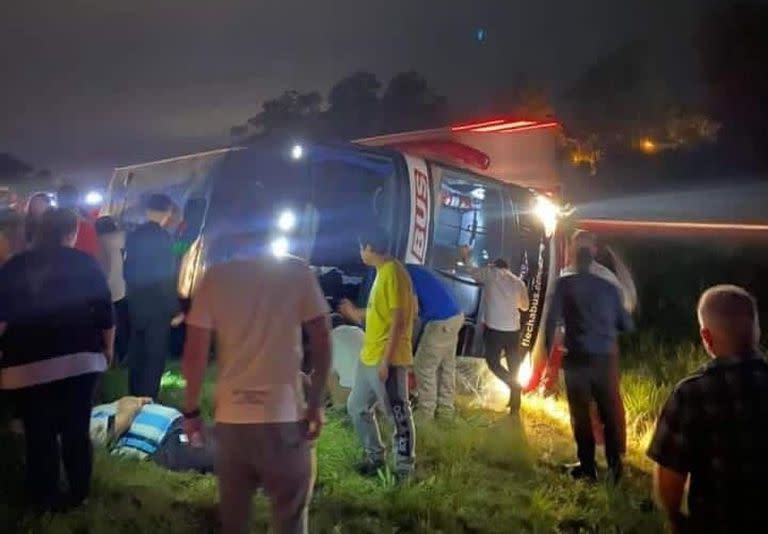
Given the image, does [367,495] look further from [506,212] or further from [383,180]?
[506,212]

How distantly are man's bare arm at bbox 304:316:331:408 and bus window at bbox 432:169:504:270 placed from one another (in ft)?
18.4

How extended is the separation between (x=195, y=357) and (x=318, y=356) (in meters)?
0.47

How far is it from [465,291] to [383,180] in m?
1.38

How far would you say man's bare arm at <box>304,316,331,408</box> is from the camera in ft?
12.1

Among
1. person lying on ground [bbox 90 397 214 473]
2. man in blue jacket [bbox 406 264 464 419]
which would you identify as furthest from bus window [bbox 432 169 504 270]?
person lying on ground [bbox 90 397 214 473]

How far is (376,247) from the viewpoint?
6.01 m

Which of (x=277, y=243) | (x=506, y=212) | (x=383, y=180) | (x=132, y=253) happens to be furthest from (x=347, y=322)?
(x=277, y=243)

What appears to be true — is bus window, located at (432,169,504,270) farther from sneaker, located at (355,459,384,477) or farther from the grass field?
sneaker, located at (355,459,384,477)

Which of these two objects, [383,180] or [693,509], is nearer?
[693,509]

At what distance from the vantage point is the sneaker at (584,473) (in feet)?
21.6

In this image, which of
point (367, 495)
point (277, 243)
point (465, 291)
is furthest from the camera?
point (465, 291)

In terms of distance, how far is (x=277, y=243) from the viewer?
378 centimetres

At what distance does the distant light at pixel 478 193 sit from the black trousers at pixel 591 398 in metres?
3.24

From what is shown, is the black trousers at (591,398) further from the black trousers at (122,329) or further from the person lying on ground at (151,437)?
the black trousers at (122,329)
